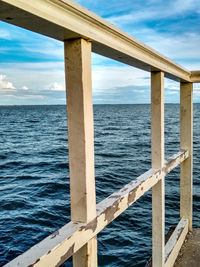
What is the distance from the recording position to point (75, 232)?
1153 mm

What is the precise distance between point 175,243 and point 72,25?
2686 millimetres

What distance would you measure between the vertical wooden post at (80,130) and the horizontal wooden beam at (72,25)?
66mm

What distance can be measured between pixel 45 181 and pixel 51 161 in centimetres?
467

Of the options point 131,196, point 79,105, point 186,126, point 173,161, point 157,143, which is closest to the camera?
point 79,105

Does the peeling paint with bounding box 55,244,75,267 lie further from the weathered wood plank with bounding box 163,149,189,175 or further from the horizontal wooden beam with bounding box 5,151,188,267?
the weathered wood plank with bounding box 163,149,189,175

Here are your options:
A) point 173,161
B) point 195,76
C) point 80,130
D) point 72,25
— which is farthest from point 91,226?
point 195,76

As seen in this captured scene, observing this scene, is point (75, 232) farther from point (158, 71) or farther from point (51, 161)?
point (51, 161)

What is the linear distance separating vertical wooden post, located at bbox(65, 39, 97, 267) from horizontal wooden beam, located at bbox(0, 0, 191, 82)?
0.22ft

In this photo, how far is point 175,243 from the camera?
3068 mm

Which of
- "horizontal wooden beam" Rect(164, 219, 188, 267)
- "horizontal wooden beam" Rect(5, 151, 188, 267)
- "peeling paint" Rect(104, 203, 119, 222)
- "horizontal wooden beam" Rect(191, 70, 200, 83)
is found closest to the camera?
"horizontal wooden beam" Rect(5, 151, 188, 267)

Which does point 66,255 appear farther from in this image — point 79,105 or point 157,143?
point 157,143

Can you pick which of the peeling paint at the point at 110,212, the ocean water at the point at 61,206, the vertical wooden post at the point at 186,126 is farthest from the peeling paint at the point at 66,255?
the ocean water at the point at 61,206

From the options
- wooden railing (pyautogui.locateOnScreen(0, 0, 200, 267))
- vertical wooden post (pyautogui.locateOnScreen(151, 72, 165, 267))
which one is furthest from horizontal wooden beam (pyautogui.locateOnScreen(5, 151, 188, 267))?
vertical wooden post (pyautogui.locateOnScreen(151, 72, 165, 267))

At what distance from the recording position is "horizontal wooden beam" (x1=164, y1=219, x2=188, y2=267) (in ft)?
9.13
